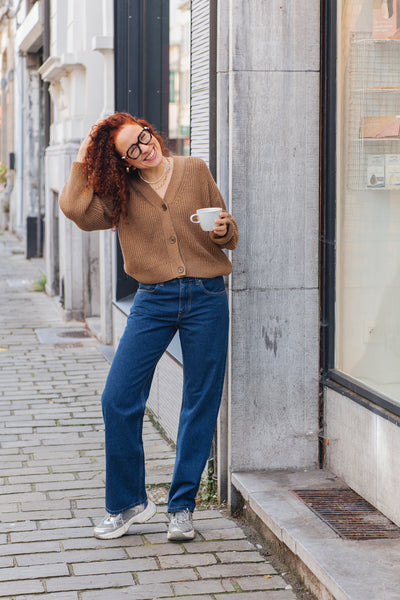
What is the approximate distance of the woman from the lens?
421 cm

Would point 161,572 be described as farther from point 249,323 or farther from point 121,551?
point 249,323

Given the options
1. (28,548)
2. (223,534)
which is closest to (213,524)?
(223,534)

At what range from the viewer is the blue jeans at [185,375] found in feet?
14.1

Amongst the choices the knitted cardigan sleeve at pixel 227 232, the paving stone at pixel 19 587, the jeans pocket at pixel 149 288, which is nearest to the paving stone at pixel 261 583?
the paving stone at pixel 19 587

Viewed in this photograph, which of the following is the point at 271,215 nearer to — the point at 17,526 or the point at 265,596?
the point at 265,596

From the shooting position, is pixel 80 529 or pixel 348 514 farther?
pixel 80 529

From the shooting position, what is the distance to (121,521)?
4.46 m

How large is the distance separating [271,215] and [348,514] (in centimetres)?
148

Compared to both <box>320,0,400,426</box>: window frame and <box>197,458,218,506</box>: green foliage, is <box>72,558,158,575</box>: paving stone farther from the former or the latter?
<box>320,0,400,426</box>: window frame

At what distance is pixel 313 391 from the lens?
16.0ft

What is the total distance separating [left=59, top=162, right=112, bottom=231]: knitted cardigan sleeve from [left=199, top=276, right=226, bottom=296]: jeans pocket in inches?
20.4

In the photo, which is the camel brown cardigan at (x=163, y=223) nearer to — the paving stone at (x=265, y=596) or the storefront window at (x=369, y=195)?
the storefront window at (x=369, y=195)

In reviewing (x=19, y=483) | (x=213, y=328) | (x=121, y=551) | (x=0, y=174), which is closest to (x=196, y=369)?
(x=213, y=328)

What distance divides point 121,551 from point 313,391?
4.21 feet
